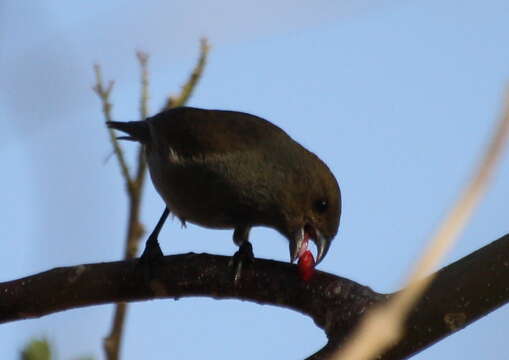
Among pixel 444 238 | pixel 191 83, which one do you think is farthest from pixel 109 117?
pixel 444 238

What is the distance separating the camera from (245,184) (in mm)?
3680

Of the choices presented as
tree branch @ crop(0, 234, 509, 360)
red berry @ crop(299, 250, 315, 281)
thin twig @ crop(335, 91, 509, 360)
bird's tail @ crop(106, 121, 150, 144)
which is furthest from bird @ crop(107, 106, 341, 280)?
thin twig @ crop(335, 91, 509, 360)

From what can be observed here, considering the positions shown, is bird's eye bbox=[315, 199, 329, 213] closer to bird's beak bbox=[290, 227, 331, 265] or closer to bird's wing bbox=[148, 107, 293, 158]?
bird's beak bbox=[290, 227, 331, 265]

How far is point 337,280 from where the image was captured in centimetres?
239

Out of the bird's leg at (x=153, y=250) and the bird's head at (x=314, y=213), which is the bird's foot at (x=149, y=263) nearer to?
the bird's leg at (x=153, y=250)

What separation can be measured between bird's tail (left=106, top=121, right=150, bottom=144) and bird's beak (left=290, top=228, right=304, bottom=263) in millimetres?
995

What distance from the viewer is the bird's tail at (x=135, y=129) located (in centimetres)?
415

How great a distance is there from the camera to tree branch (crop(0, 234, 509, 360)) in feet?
6.28

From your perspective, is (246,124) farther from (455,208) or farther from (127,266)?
(455,208)

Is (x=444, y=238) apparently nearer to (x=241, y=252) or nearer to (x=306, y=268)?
(x=306, y=268)

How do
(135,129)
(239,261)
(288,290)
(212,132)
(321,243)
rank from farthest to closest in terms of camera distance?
1. (135,129)
2. (212,132)
3. (321,243)
4. (239,261)
5. (288,290)

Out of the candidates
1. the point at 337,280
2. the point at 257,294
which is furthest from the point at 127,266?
the point at 337,280

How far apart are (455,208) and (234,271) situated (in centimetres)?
172

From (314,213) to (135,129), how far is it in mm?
1167
